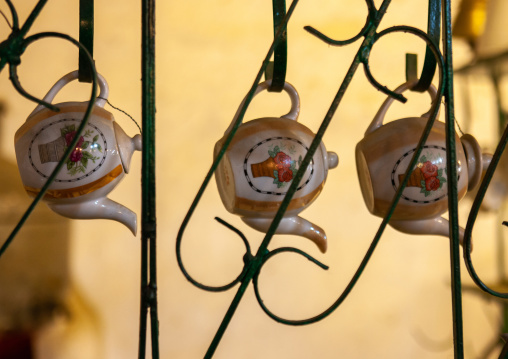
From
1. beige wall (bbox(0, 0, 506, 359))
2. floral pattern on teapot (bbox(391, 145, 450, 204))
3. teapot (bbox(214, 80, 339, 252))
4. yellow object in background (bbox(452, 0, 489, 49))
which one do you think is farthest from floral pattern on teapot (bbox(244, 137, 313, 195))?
yellow object in background (bbox(452, 0, 489, 49))

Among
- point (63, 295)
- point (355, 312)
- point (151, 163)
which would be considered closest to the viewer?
point (151, 163)

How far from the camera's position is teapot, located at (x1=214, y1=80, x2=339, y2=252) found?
2.14 ft

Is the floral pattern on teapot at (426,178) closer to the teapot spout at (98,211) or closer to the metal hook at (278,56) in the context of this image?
the metal hook at (278,56)

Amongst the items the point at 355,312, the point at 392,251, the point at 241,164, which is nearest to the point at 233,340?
the point at 355,312

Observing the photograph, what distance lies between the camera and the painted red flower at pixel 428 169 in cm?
66

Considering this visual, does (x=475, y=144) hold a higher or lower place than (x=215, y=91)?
lower

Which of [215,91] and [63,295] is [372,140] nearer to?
[215,91]

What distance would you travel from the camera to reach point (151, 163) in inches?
18.5

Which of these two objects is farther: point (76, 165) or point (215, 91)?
point (215, 91)

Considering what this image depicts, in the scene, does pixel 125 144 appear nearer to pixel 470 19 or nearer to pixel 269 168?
pixel 269 168

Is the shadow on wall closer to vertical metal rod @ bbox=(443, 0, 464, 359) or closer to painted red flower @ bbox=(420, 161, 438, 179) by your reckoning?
painted red flower @ bbox=(420, 161, 438, 179)

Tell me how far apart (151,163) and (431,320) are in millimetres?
1081

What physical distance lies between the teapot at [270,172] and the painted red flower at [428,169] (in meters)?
0.11

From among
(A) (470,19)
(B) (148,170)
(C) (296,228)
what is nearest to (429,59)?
(C) (296,228)
